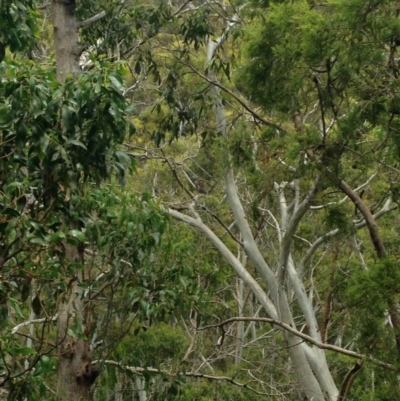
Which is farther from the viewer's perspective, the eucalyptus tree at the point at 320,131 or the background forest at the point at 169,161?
the eucalyptus tree at the point at 320,131

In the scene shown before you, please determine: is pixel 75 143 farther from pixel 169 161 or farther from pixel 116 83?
pixel 169 161

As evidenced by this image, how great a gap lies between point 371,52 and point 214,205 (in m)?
8.97

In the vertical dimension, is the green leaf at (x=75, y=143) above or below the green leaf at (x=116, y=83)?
below

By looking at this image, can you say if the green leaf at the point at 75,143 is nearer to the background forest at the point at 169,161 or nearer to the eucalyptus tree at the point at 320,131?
the background forest at the point at 169,161

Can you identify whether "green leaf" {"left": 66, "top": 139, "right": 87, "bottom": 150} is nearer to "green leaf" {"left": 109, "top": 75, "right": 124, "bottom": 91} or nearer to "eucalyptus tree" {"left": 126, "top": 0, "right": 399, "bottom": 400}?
"green leaf" {"left": 109, "top": 75, "right": 124, "bottom": 91}

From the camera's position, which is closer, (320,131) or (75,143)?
(75,143)

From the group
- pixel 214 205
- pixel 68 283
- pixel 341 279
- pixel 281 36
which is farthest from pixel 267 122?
pixel 214 205

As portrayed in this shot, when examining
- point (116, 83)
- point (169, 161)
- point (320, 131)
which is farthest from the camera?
point (169, 161)

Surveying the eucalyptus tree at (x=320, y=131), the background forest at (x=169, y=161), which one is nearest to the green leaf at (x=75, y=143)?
the background forest at (x=169, y=161)

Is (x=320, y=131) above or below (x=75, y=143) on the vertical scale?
below

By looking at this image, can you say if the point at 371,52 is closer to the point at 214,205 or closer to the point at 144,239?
the point at 144,239

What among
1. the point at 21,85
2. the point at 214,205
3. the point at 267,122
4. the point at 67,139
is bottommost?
the point at 214,205

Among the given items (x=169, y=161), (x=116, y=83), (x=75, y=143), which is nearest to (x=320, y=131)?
(x=169, y=161)

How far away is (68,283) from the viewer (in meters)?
Answer: 4.18
